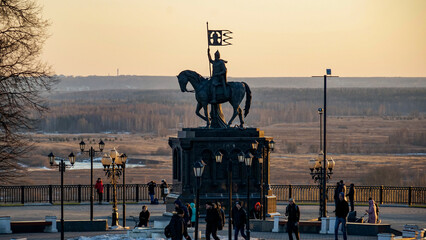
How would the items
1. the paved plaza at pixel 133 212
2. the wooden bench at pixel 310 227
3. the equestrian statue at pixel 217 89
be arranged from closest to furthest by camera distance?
the wooden bench at pixel 310 227
the equestrian statue at pixel 217 89
the paved plaza at pixel 133 212

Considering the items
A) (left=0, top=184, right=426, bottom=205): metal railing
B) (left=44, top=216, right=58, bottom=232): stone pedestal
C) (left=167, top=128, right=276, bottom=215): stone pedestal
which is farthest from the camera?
(left=0, top=184, right=426, bottom=205): metal railing

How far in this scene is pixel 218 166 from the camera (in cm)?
Result: 5094

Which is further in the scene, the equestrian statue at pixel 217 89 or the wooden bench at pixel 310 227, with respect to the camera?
the equestrian statue at pixel 217 89

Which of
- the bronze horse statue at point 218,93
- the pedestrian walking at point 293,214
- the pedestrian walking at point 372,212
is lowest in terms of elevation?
the pedestrian walking at point 372,212

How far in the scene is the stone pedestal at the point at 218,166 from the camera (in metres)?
50.7

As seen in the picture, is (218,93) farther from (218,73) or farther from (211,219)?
(211,219)

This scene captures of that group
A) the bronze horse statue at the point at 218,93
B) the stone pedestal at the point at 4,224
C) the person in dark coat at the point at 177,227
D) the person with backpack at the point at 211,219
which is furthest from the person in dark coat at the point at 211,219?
the bronze horse statue at the point at 218,93

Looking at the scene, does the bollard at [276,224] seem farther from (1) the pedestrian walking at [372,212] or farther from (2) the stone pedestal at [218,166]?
(2) the stone pedestal at [218,166]

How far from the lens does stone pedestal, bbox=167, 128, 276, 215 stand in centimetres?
5066

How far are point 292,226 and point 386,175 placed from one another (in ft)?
178

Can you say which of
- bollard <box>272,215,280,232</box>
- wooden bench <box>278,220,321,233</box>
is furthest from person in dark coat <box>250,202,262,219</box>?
wooden bench <box>278,220,321,233</box>

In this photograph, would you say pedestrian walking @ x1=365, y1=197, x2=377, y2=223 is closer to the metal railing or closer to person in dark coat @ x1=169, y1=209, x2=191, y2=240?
A: the metal railing

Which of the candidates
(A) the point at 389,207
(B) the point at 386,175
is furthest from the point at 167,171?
(A) the point at 389,207

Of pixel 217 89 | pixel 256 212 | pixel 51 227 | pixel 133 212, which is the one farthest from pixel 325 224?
pixel 133 212
